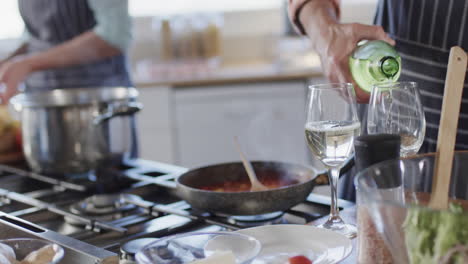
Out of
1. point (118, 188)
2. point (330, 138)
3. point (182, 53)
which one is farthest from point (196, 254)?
point (182, 53)

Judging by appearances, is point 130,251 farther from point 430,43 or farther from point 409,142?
point 430,43

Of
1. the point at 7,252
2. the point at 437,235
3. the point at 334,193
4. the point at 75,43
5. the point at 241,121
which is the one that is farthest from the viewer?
the point at 241,121

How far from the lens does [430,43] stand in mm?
1116

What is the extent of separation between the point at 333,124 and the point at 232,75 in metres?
2.18

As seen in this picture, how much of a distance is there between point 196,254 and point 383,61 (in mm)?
393

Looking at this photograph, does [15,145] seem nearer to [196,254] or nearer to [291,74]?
[196,254]

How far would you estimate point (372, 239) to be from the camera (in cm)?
64

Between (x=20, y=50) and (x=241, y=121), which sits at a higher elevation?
(x=20, y=50)

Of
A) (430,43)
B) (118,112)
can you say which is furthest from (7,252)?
(430,43)

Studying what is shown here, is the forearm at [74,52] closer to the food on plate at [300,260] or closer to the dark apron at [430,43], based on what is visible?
the dark apron at [430,43]

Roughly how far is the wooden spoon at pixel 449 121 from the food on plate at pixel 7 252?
0.46 meters

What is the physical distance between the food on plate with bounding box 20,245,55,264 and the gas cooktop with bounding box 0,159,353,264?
0.03m

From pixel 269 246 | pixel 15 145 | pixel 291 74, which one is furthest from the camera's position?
pixel 291 74

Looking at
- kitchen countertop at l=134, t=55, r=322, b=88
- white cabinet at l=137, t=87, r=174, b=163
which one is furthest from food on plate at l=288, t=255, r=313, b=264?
white cabinet at l=137, t=87, r=174, b=163
